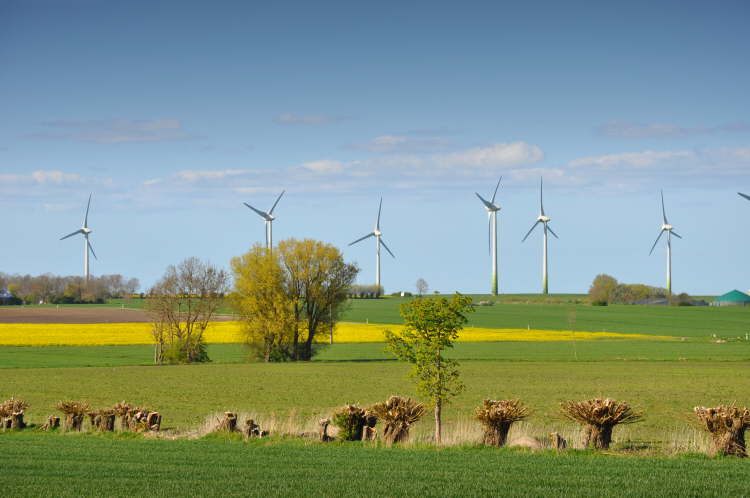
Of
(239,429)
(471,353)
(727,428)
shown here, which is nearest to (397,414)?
(239,429)

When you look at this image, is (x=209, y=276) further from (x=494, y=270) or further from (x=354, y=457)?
(x=494, y=270)

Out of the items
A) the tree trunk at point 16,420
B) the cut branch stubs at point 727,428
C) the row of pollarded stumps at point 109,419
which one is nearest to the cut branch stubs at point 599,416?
the cut branch stubs at point 727,428

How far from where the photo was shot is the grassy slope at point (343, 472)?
16219 millimetres

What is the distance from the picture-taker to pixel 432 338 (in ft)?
87.3

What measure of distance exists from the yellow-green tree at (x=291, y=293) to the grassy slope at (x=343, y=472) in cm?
5482

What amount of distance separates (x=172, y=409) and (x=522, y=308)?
14221cm

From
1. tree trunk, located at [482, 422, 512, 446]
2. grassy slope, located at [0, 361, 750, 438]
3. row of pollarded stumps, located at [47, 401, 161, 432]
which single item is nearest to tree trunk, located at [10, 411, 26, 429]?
row of pollarded stumps, located at [47, 401, 161, 432]

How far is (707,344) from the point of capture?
91.9 meters

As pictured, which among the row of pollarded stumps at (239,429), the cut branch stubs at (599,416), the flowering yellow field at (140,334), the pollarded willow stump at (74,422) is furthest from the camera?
the flowering yellow field at (140,334)

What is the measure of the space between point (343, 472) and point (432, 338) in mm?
8996

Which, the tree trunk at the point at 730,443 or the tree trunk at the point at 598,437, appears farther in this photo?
the tree trunk at the point at 598,437

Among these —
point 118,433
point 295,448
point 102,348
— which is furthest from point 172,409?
point 102,348

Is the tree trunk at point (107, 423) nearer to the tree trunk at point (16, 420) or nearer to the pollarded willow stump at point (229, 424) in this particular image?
the tree trunk at point (16, 420)

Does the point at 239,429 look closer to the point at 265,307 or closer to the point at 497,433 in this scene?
the point at 497,433
